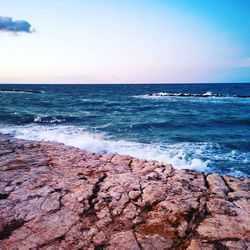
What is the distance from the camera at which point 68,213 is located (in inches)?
227

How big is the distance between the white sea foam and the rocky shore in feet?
11.0

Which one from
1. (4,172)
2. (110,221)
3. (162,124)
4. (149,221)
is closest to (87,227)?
(110,221)

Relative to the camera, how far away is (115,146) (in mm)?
→ 14320

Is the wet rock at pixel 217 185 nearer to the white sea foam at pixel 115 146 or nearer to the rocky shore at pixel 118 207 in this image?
the rocky shore at pixel 118 207

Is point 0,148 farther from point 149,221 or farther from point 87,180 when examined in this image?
point 149,221

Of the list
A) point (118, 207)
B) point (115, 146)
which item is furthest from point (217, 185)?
point (115, 146)

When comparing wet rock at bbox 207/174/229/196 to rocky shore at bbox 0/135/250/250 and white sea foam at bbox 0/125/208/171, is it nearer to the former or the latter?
rocky shore at bbox 0/135/250/250

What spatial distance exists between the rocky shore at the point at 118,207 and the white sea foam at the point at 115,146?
132 inches

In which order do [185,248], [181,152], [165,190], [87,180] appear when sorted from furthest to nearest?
1. [181,152]
2. [87,180]
3. [165,190]
4. [185,248]

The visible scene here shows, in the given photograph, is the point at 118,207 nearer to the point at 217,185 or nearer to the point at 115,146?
the point at 217,185

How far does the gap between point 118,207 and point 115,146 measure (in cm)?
827

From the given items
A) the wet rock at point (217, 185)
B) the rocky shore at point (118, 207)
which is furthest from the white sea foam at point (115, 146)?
the rocky shore at point (118, 207)

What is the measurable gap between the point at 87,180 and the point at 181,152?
7.16m

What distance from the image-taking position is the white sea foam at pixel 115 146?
12159 millimetres
